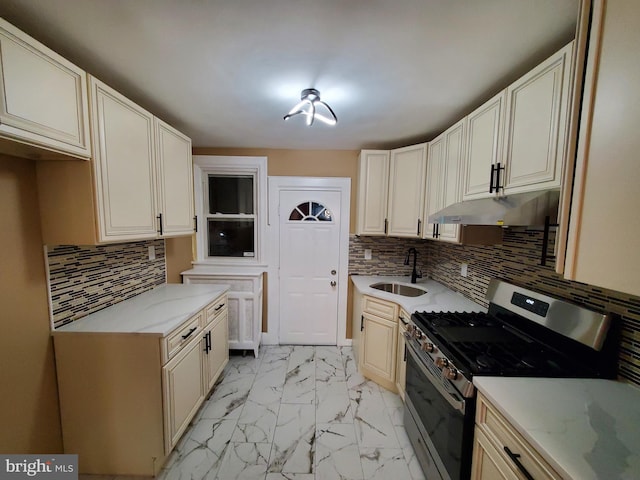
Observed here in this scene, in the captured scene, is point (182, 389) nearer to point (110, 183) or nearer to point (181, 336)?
point (181, 336)

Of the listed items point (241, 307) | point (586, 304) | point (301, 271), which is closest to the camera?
point (586, 304)

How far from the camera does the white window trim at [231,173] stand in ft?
8.89

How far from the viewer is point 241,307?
259cm

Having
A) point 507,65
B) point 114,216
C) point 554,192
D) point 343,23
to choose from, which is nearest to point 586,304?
point 554,192

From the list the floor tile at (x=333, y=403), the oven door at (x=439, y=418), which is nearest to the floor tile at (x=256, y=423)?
the floor tile at (x=333, y=403)

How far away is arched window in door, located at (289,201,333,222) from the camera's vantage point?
2.79m

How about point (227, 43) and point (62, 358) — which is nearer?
point (227, 43)

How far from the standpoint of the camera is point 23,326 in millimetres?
1205

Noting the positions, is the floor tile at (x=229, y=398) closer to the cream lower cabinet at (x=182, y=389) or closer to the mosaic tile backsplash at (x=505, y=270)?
the cream lower cabinet at (x=182, y=389)

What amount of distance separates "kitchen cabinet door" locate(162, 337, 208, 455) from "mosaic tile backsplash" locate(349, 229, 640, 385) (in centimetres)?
178

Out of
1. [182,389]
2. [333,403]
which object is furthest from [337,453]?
[182,389]

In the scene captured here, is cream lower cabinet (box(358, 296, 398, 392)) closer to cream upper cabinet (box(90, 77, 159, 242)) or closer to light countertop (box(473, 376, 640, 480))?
light countertop (box(473, 376, 640, 480))

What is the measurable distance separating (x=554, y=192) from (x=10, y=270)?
2.58 m

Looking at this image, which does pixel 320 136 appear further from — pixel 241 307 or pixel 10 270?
pixel 10 270
